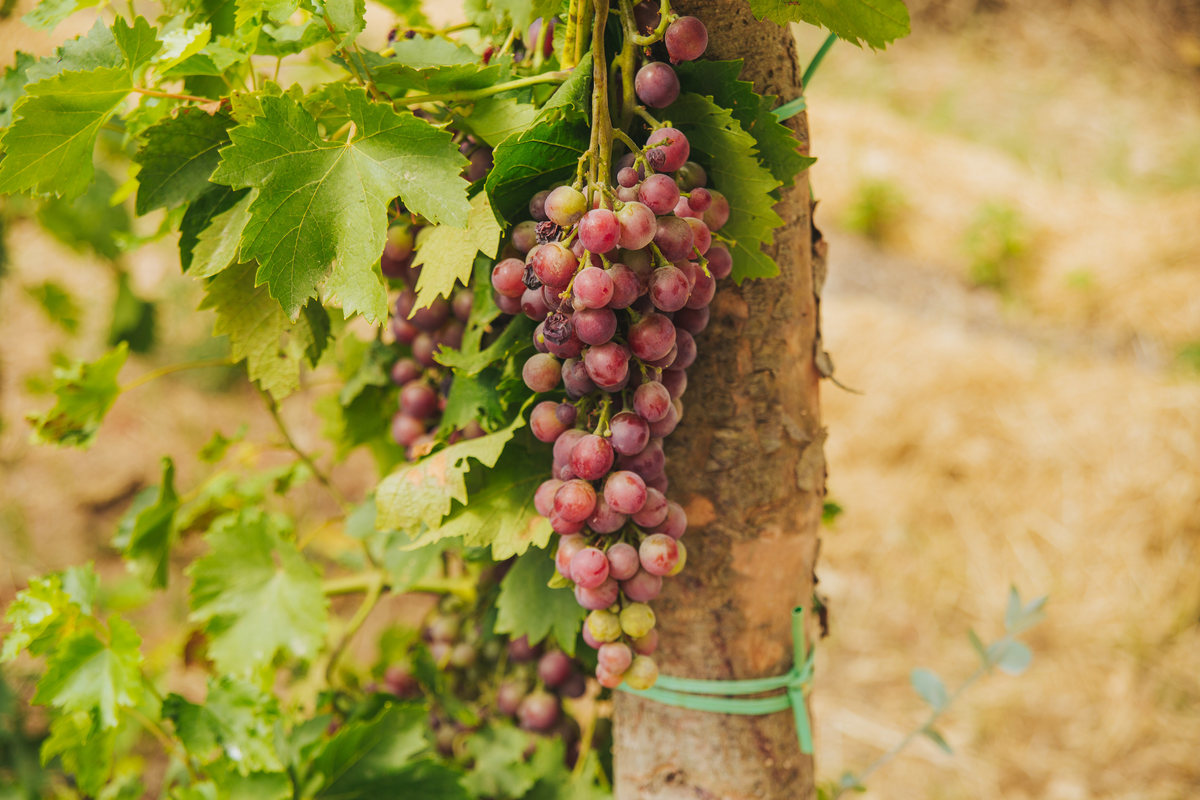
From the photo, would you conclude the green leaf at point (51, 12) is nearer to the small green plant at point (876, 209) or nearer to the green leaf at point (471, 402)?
the green leaf at point (471, 402)

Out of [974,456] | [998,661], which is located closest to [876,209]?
[974,456]

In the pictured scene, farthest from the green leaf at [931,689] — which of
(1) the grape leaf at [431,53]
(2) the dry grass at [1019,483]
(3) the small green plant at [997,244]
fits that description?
(3) the small green plant at [997,244]

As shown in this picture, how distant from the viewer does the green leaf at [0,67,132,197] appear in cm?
55

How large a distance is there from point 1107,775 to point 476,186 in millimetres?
2420

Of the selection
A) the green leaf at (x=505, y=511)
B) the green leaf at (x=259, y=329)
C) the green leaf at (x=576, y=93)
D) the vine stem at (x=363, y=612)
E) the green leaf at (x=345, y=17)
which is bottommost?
the vine stem at (x=363, y=612)

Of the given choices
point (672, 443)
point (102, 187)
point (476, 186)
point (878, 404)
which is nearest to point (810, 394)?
point (672, 443)

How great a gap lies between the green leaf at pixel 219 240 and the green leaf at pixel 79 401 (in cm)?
32

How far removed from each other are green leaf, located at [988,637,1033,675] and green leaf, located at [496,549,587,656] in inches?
21.2

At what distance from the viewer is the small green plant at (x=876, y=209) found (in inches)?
153

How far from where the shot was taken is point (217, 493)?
1.00 meters

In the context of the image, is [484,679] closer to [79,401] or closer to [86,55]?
[79,401]

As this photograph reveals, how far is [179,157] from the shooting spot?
0.60 m

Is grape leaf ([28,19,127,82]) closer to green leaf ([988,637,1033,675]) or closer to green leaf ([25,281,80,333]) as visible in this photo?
green leaf ([25,281,80,333])

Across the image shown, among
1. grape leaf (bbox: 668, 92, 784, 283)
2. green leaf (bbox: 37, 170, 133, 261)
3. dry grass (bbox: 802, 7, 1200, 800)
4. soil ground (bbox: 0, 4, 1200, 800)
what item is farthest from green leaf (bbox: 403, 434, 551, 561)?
dry grass (bbox: 802, 7, 1200, 800)
